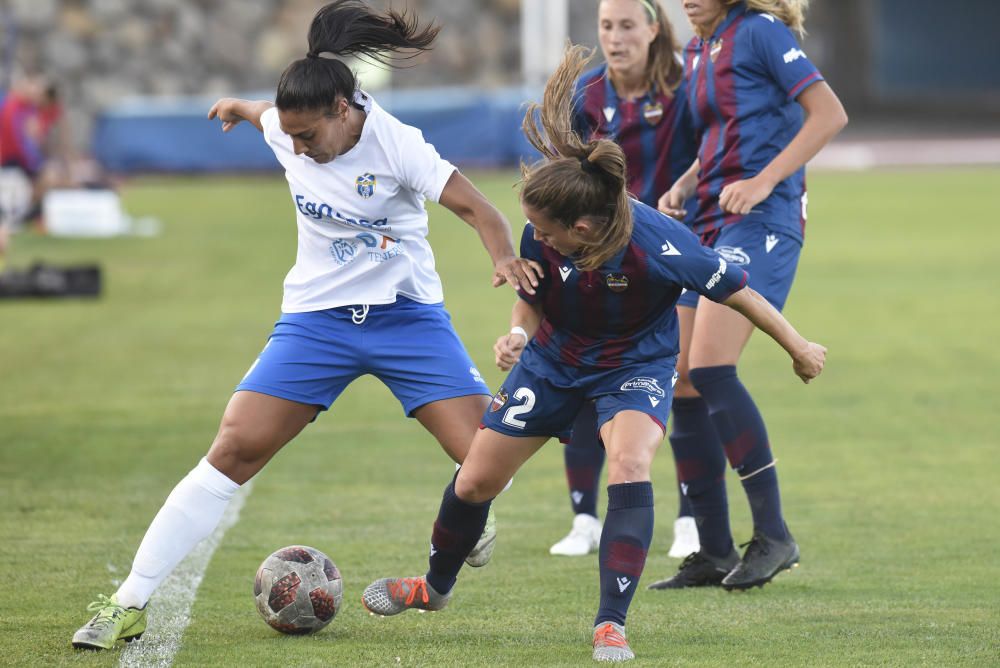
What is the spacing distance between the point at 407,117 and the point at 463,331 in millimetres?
17112

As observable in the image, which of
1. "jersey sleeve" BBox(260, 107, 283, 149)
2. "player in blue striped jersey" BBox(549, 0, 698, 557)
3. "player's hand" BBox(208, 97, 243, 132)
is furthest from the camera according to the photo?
"player in blue striped jersey" BBox(549, 0, 698, 557)

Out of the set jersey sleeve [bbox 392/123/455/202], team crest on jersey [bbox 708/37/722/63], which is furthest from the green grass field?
team crest on jersey [bbox 708/37/722/63]

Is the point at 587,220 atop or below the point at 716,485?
atop

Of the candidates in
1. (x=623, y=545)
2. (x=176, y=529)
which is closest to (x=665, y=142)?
(x=623, y=545)

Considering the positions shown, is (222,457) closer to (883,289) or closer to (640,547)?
(640,547)

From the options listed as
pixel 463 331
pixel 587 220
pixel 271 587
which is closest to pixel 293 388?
pixel 271 587

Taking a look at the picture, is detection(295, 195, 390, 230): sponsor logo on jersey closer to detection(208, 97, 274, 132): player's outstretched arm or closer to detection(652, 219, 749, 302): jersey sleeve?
detection(208, 97, 274, 132): player's outstretched arm

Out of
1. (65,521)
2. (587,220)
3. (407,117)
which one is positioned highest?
(587,220)

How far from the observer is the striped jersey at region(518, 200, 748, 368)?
15.4 ft

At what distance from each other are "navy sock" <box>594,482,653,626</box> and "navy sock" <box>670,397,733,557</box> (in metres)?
1.04

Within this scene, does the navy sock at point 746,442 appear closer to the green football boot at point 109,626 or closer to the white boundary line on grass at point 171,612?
the white boundary line on grass at point 171,612

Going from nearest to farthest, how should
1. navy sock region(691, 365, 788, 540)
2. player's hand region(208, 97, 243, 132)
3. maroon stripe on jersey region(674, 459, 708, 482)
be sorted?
player's hand region(208, 97, 243, 132), navy sock region(691, 365, 788, 540), maroon stripe on jersey region(674, 459, 708, 482)

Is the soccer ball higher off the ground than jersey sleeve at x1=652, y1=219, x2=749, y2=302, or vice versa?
jersey sleeve at x1=652, y1=219, x2=749, y2=302

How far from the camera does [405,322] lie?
5160mm
